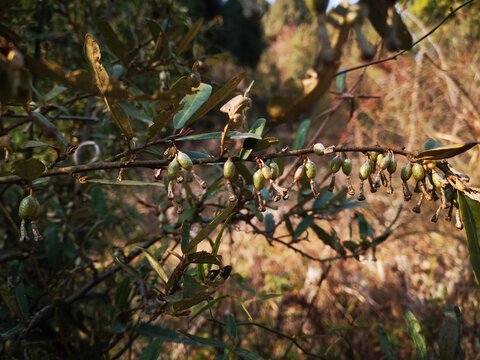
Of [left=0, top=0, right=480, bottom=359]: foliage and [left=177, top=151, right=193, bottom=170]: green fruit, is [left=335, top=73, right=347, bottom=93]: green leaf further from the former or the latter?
[left=177, top=151, right=193, bottom=170]: green fruit

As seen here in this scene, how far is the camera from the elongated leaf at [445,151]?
35 centimetres

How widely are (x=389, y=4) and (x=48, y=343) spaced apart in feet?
2.83

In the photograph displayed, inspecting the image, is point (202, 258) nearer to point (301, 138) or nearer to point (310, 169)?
point (310, 169)

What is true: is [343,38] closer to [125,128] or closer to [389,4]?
[389,4]

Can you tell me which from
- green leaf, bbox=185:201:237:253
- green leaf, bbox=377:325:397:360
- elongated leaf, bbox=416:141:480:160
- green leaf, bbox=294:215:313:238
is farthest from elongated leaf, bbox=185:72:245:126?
green leaf, bbox=377:325:397:360

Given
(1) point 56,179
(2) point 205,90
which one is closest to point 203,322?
(1) point 56,179

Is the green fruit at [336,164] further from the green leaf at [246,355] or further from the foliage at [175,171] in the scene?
the green leaf at [246,355]

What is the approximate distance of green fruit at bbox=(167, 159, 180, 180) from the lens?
0.39 meters

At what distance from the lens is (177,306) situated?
1.59 ft

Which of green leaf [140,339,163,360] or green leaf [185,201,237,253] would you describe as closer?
green leaf [185,201,237,253]

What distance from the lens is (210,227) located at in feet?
1.41

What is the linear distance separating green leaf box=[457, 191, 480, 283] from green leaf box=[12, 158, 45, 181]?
0.48 metres

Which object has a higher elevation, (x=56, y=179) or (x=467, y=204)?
(x=467, y=204)

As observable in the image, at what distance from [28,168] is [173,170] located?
0.16m
